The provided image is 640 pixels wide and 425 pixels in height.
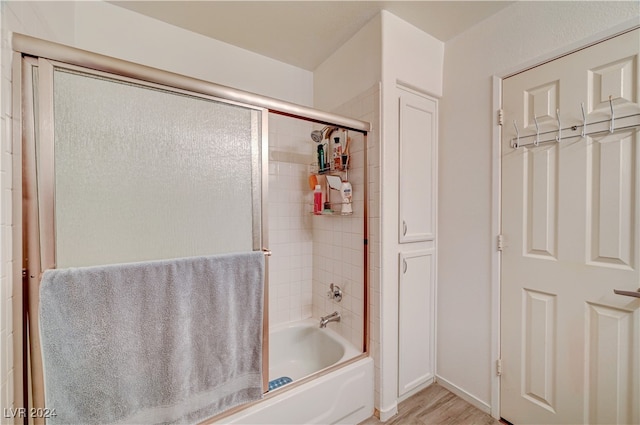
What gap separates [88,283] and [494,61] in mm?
2251

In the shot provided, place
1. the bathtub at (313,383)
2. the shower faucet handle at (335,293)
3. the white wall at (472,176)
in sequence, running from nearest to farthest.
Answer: the bathtub at (313,383), the white wall at (472,176), the shower faucet handle at (335,293)

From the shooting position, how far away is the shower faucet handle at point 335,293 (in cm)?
185

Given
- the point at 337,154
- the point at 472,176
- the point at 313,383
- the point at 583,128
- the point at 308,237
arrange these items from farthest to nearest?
the point at 308,237 < the point at 337,154 < the point at 472,176 < the point at 313,383 < the point at 583,128

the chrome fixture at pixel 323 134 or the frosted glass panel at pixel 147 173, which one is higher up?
the chrome fixture at pixel 323 134

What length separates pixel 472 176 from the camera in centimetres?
162

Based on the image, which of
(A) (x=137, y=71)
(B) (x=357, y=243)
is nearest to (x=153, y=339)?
(A) (x=137, y=71)

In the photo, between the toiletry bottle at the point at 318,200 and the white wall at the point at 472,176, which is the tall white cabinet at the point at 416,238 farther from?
the toiletry bottle at the point at 318,200

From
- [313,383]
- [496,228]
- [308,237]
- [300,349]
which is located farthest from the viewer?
[308,237]

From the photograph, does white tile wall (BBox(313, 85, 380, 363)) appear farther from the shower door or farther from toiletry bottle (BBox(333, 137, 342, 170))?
the shower door

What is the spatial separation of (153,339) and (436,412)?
168cm

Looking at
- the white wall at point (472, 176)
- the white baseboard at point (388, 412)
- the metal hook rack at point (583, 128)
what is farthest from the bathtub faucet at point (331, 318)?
the metal hook rack at point (583, 128)

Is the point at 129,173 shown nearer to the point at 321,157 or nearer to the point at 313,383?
the point at 321,157

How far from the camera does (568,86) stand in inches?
48.9

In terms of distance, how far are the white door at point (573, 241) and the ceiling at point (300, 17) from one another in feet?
1.73
